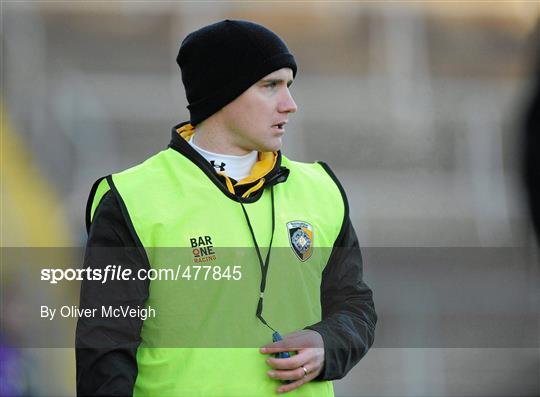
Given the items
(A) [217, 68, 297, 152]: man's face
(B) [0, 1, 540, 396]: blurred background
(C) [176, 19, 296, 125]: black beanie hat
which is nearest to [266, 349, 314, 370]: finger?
(A) [217, 68, 297, 152]: man's face

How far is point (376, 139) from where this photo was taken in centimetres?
447

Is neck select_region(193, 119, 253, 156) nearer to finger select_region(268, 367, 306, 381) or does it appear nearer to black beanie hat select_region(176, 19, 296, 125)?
black beanie hat select_region(176, 19, 296, 125)

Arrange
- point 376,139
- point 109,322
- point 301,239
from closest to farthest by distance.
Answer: point 109,322
point 301,239
point 376,139

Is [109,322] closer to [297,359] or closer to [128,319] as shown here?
[128,319]

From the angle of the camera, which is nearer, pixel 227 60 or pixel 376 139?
pixel 227 60

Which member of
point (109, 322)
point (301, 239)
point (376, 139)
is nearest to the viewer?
point (109, 322)

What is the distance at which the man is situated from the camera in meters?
1.76

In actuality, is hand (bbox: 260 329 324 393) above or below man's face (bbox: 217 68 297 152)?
below

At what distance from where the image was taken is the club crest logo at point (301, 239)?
187 cm

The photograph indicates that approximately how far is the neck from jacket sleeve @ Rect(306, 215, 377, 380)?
0.88ft

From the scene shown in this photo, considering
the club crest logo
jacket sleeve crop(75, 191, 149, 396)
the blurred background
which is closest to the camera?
jacket sleeve crop(75, 191, 149, 396)

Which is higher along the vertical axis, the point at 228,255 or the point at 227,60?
the point at 227,60

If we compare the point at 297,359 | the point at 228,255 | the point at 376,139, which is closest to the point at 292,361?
the point at 297,359

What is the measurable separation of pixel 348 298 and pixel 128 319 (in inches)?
18.1
